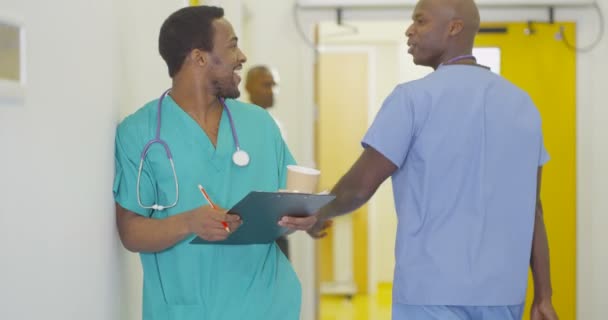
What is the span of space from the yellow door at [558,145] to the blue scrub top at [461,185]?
9.31ft

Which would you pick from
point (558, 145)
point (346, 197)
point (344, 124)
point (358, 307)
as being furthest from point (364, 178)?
point (344, 124)

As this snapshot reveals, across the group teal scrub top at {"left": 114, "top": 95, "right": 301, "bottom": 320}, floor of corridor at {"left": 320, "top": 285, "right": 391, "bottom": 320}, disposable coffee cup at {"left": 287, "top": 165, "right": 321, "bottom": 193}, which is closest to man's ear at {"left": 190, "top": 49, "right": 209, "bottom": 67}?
teal scrub top at {"left": 114, "top": 95, "right": 301, "bottom": 320}

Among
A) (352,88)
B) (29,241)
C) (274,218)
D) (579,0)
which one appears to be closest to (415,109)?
(274,218)

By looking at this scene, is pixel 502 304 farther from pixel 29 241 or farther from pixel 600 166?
pixel 600 166

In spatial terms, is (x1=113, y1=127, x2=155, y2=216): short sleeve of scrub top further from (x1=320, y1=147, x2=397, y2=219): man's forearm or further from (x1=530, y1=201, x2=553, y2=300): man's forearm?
(x1=530, y1=201, x2=553, y2=300): man's forearm

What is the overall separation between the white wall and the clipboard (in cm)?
22

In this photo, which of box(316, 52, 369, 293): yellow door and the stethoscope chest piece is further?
box(316, 52, 369, 293): yellow door

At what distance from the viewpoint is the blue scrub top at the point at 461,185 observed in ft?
6.06

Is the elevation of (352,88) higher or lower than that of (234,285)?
higher

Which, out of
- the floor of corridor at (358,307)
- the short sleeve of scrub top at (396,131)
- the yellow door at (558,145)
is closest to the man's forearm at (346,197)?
the short sleeve of scrub top at (396,131)

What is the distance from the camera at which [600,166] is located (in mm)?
4613

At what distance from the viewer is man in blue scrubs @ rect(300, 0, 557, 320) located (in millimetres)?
1848

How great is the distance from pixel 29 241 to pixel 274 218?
507 mm

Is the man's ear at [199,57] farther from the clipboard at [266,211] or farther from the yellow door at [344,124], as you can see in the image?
the yellow door at [344,124]
